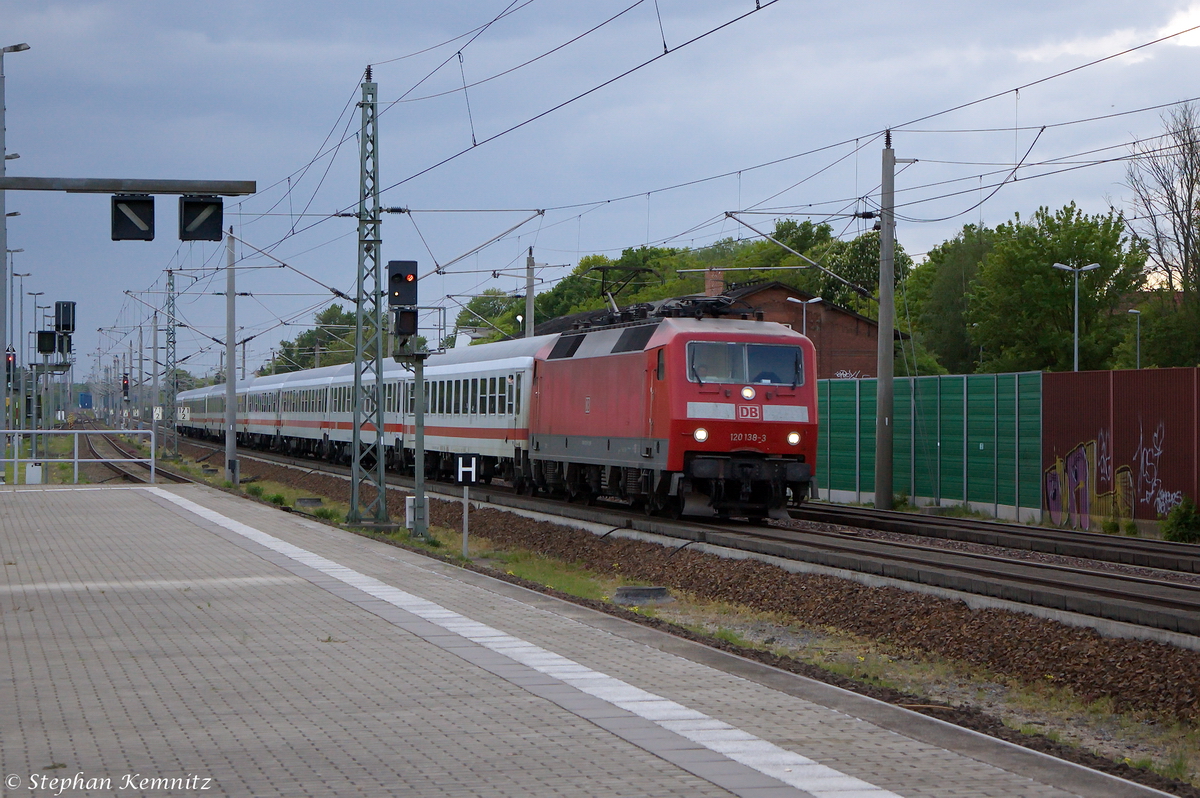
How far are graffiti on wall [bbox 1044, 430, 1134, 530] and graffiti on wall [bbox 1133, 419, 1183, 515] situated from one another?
253mm

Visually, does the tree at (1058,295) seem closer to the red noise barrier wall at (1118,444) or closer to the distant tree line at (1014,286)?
the distant tree line at (1014,286)

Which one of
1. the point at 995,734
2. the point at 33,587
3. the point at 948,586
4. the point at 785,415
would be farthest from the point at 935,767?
the point at 785,415

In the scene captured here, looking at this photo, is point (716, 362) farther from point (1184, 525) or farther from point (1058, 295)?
point (1058, 295)

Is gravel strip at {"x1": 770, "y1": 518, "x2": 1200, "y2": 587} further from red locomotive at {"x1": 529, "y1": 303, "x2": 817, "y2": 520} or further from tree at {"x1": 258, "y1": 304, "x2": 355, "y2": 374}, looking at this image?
tree at {"x1": 258, "y1": 304, "x2": 355, "y2": 374}

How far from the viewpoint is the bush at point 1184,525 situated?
2112cm

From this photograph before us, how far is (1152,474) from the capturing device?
2234 centimetres

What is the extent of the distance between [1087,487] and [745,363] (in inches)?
287

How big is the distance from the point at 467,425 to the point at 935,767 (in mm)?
27608

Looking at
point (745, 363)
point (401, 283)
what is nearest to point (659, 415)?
point (745, 363)

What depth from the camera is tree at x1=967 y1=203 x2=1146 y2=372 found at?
70.3m

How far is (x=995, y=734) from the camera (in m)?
7.99

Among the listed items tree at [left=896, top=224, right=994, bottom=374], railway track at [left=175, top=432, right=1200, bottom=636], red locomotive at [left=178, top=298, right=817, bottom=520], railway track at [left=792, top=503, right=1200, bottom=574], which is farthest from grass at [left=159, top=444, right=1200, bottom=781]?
tree at [left=896, top=224, right=994, bottom=374]

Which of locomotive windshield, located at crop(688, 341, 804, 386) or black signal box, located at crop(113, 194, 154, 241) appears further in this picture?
locomotive windshield, located at crop(688, 341, 804, 386)

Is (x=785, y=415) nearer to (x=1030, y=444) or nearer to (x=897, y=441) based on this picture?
(x=1030, y=444)
